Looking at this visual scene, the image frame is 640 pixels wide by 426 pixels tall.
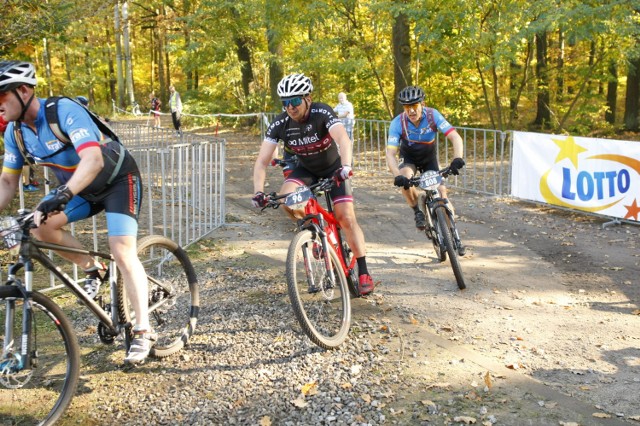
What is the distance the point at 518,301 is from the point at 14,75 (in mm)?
5075

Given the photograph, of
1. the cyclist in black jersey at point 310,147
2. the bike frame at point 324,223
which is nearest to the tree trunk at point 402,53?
the cyclist in black jersey at point 310,147

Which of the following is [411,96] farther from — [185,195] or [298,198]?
[185,195]

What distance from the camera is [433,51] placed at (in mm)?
17781

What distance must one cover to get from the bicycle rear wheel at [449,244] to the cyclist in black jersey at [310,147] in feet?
3.22

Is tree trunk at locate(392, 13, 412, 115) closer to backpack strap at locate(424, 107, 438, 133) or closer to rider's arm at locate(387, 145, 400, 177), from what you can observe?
backpack strap at locate(424, 107, 438, 133)

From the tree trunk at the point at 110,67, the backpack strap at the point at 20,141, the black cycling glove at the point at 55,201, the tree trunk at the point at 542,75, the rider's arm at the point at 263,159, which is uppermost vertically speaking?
the tree trunk at the point at 110,67

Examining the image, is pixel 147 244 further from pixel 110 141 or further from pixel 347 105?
pixel 347 105

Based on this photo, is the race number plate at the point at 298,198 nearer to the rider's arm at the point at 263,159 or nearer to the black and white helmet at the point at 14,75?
the rider's arm at the point at 263,159

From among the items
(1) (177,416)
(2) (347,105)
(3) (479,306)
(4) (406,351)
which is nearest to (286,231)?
(3) (479,306)

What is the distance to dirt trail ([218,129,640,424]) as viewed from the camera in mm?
4480

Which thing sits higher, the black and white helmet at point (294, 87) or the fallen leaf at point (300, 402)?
the black and white helmet at point (294, 87)

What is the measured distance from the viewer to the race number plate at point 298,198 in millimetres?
5000

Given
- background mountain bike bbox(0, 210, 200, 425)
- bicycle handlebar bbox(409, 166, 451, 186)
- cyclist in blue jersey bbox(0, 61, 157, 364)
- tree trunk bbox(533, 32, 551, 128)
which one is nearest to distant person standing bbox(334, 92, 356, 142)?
tree trunk bbox(533, 32, 551, 128)

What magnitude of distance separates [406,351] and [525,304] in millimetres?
1976
